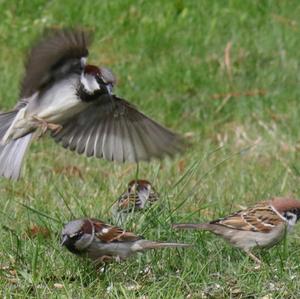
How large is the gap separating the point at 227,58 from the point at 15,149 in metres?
4.85

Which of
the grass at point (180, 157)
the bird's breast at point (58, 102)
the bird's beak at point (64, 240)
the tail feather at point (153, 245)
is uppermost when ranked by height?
the bird's breast at point (58, 102)

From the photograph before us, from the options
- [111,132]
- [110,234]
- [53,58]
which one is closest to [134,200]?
[111,132]

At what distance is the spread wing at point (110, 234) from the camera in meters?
5.76

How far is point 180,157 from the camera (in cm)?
890

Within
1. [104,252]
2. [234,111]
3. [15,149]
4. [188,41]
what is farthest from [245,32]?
[104,252]

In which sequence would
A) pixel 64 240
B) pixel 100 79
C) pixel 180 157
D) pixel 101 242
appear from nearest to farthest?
pixel 64 240 < pixel 101 242 < pixel 100 79 < pixel 180 157

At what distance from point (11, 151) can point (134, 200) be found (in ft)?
2.64

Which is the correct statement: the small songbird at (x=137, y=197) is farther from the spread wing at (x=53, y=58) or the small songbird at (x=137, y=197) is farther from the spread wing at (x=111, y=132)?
the spread wing at (x=53, y=58)

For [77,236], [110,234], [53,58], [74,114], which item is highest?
[53,58]

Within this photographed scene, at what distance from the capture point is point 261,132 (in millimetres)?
9844

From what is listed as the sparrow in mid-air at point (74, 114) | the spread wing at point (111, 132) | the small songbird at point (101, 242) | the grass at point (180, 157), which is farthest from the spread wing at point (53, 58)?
the small songbird at point (101, 242)

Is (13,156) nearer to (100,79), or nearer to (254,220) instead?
(100,79)

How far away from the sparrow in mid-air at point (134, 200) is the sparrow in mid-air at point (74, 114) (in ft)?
0.83

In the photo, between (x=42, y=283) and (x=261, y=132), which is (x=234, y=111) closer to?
(x=261, y=132)
